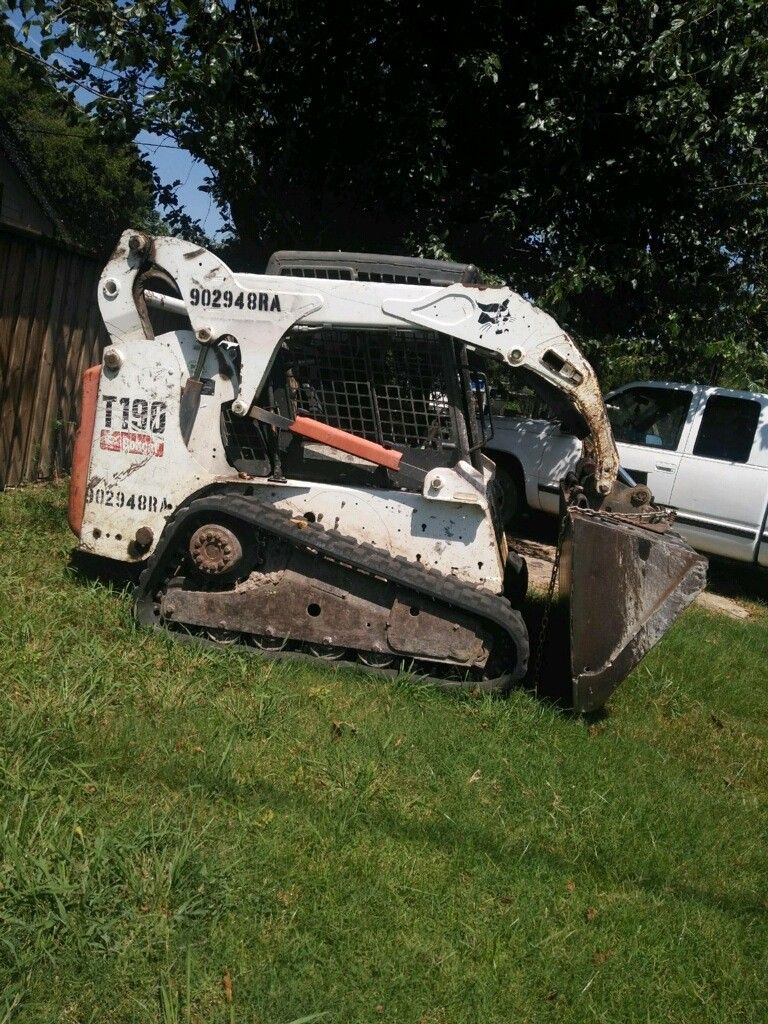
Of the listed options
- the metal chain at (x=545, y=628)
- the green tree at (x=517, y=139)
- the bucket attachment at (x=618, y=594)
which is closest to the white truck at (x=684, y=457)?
the green tree at (x=517, y=139)

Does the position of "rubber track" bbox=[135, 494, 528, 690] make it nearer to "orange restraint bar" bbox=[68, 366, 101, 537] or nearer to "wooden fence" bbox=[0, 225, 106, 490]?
"orange restraint bar" bbox=[68, 366, 101, 537]

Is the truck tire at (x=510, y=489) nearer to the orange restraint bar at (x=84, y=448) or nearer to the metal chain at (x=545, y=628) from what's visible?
the metal chain at (x=545, y=628)

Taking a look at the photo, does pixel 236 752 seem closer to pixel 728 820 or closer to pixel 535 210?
pixel 728 820

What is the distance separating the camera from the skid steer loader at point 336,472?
4.73 meters

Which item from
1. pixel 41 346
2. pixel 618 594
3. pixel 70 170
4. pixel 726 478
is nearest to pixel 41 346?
pixel 41 346

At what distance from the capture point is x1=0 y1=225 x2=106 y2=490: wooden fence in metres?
7.46

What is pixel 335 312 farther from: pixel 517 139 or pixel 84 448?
pixel 517 139

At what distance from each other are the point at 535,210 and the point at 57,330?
14.1ft

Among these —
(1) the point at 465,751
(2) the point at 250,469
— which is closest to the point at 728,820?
(1) the point at 465,751

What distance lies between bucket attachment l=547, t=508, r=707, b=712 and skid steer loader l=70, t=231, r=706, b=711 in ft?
0.04

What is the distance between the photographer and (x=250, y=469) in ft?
16.8

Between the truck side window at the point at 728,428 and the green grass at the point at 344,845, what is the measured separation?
13.6 ft

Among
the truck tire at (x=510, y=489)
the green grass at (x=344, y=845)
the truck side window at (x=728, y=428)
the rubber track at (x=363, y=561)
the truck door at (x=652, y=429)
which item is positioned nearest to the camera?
the green grass at (x=344, y=845)

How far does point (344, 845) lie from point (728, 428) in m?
6.74
